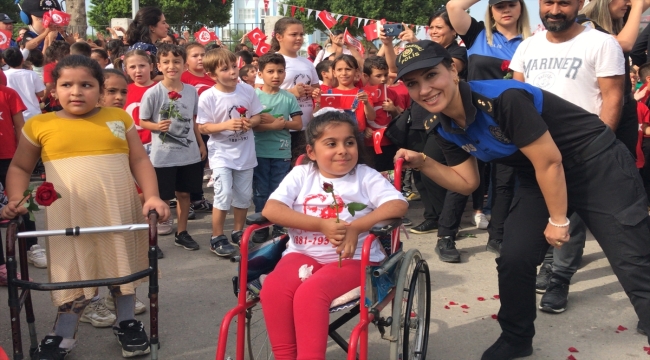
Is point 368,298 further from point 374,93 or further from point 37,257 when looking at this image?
point 374,93

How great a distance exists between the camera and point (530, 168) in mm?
3410

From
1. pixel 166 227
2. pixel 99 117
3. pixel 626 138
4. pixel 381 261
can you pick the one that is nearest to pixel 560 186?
pixel 381 261

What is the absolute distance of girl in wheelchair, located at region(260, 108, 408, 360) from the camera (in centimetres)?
292

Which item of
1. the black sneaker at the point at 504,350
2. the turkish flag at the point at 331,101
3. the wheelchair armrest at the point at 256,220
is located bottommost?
the black sneaker at the point at 504,350

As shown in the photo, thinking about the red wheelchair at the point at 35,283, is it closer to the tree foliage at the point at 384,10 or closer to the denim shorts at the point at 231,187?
the denim shorts at the point at 231,187

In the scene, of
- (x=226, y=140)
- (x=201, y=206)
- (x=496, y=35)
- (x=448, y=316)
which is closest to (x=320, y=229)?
(x=448, y=316)

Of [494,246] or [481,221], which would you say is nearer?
[494,246]

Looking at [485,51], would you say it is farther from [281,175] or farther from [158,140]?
[158,140]

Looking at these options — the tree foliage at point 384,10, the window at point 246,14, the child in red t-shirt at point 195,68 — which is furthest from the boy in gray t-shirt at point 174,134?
the window at point 246,14

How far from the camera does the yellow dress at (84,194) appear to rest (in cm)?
340

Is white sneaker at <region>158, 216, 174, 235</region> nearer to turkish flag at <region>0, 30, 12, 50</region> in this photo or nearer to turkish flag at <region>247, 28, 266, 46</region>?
turkish flag at <region>0, 30, 12, 50</region>

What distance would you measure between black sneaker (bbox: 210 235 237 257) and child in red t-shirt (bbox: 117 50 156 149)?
1032 millimetres

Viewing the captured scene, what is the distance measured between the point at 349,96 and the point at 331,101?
0.69ft

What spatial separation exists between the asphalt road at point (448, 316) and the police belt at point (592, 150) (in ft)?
3.78
